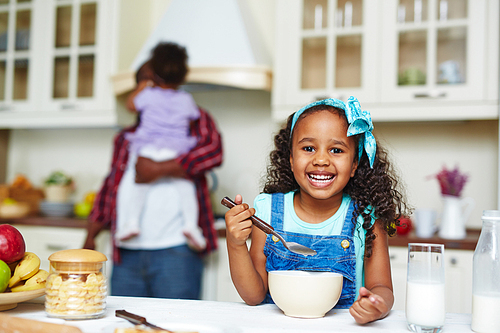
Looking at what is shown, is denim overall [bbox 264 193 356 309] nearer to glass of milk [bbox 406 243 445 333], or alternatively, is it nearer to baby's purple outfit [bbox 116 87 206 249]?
glass of milk [bbox 406 243 445 333]

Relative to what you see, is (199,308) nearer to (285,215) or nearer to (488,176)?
(285,215)

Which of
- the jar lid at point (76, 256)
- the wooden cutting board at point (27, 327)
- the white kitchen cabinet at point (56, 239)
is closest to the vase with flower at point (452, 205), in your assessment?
the white kitchen cabinet at point (56, 239)

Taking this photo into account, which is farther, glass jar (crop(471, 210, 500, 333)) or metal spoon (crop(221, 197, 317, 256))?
metal spoon (crop(221, 197, 317, 256))

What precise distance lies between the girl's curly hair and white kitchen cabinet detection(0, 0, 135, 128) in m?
1.52

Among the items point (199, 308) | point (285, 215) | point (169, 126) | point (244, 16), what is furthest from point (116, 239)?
point (244, 16)

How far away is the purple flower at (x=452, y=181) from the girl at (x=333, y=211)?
A: 41.6 inches

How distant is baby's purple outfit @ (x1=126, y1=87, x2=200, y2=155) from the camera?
1802 millimetres

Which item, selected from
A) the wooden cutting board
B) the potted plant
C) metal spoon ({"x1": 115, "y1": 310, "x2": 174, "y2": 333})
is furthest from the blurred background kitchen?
the wooden cutting board

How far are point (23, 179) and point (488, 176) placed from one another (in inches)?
96.0

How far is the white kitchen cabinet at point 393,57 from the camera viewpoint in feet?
6.40

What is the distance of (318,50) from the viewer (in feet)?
7.22

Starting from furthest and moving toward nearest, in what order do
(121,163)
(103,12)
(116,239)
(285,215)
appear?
(103,12) < (121,163) < (116,239) < (285,215)

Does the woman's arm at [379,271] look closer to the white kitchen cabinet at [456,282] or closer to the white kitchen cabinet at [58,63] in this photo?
the white kitchen cabinet at [456,282]

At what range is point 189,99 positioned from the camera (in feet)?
6.11
